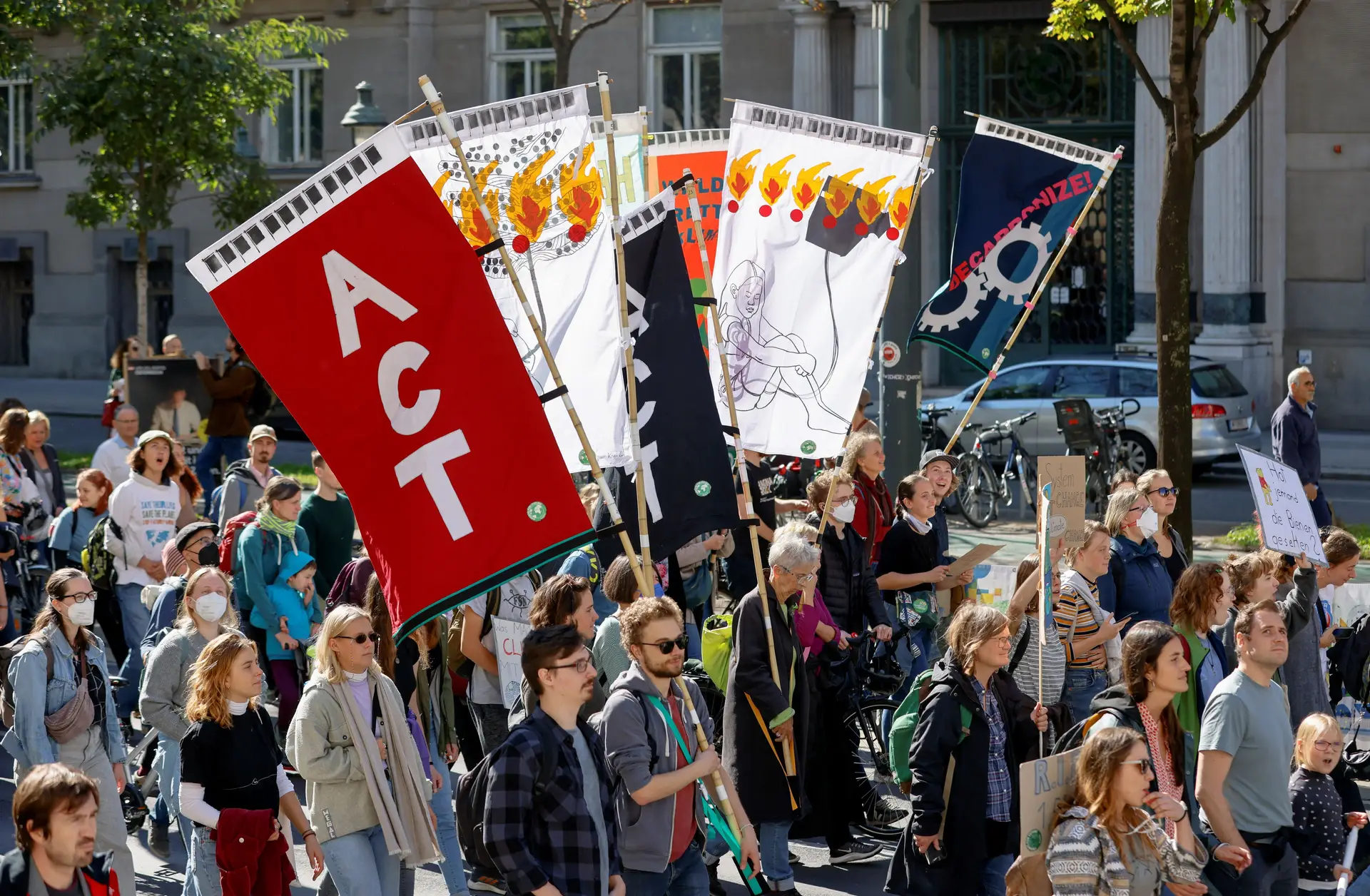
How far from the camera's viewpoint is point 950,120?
27.6m

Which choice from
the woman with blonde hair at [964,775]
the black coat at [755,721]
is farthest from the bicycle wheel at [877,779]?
the woman with blonde hair at [964,775]

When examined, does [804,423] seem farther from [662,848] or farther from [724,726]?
[662,848]

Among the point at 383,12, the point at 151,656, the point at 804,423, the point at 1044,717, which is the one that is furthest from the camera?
the point at 383,12

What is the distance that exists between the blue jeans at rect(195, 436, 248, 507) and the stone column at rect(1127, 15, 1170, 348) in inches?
502

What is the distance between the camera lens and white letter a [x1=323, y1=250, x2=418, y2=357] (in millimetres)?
5742

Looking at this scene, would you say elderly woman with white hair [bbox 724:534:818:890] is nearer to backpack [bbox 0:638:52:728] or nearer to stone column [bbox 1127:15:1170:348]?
backpack [bbox 0:638:52:728]

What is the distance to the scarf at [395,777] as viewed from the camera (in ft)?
20.7

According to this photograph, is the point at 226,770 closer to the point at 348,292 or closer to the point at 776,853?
the point at 348,292

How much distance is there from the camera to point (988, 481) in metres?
17.0

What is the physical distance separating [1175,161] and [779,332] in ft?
16.5

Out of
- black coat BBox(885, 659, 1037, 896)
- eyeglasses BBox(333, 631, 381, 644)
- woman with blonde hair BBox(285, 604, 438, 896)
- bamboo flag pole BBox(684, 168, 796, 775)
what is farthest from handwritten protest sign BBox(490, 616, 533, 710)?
black coat BBox(885, 659, 1037, 896)

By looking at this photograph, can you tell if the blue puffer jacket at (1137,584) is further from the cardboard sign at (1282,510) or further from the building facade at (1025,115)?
the building facade at (1025,115)

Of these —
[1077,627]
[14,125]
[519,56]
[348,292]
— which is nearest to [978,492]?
[1077,627]

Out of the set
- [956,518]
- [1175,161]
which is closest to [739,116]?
[1175,161]
